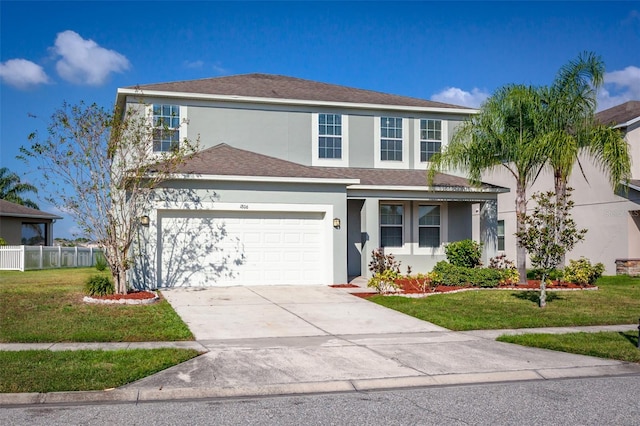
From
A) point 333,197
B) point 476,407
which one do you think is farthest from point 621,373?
point 333,197

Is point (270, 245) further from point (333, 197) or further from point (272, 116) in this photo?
point (272, 116)

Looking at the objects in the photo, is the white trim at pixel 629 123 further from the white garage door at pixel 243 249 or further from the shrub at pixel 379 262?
the white garage door at pixel 243 249

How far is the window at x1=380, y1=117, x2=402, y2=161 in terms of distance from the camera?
22.3 m

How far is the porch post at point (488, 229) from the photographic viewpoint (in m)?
21.3

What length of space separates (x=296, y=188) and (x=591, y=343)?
9809 millimetres

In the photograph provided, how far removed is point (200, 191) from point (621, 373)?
38.5ft

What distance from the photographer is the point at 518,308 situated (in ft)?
47.5

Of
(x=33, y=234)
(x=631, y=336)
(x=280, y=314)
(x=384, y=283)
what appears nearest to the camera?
(x=631, y=336)

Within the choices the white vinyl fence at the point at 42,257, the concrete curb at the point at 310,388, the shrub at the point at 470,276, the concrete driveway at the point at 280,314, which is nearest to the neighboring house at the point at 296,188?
the concrete driveway at the point at 280,314

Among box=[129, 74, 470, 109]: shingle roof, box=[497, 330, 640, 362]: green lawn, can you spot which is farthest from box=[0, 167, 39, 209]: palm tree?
box=[497, 330, 640, 362]: green lawn

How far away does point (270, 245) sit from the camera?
1828 centimetres

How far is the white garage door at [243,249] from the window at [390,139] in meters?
4.81

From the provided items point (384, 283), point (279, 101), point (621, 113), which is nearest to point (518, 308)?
point (384, 283)

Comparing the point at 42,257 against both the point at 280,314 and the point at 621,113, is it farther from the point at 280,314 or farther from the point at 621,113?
the point at 621,113
